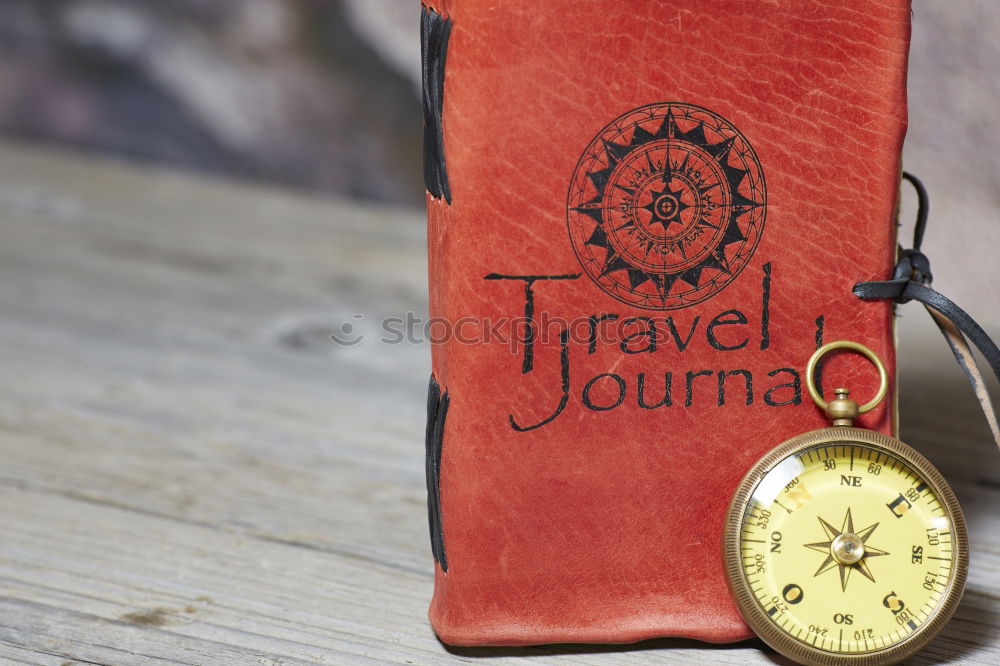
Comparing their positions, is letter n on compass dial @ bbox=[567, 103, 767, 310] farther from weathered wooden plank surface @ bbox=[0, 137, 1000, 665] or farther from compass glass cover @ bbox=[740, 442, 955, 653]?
weathered wooden plank surface @ bbox=[0, 137, 1000, 665]

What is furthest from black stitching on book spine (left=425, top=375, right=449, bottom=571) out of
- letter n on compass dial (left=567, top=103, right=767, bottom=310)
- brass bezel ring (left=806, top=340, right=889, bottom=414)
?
brass bezel ring (left=806, top=340, right=889, bottom=414)

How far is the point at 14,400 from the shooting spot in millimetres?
1287

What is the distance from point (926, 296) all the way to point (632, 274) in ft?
0.73

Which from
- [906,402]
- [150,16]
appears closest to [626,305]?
[906,402]

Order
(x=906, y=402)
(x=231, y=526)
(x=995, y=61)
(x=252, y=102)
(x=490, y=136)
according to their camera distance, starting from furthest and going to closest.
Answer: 1. (x=252, y=102)
2. (x=995, y=61)
3. (x=906, y=402)
4. (x=231, y=526)
5. (x=490, y=136)

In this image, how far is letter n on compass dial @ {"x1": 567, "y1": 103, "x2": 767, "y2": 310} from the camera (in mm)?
752

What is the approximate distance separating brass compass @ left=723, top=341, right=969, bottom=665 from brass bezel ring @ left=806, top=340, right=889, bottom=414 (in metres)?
0.04

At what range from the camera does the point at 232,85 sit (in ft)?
7.94

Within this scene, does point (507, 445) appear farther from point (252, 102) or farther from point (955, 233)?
point (252, 102)

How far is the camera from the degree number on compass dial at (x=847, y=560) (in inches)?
29.3

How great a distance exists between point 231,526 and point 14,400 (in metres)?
0.46

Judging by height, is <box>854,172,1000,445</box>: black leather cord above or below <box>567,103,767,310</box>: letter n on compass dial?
below

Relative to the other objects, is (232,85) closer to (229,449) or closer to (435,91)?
(229,449)

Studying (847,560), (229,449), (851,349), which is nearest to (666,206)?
(851,349)
